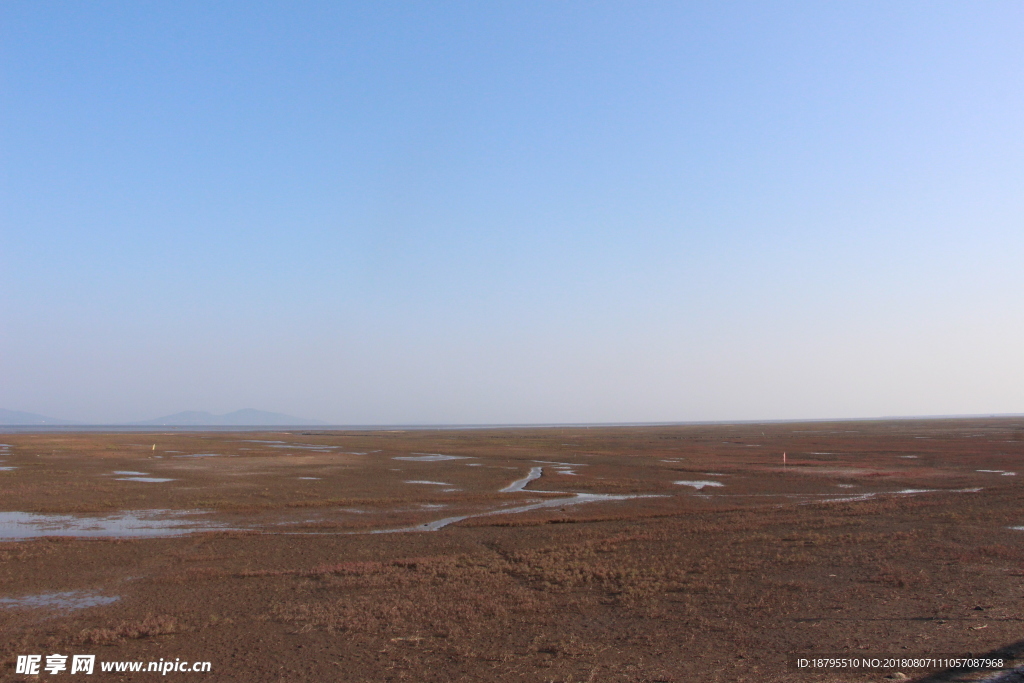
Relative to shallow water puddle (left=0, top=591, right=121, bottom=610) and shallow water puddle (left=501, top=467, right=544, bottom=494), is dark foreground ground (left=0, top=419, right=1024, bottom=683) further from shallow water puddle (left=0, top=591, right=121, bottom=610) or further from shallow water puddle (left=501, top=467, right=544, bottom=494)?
shallow water puddle (left=501, top=467, right=544, bottom=494)

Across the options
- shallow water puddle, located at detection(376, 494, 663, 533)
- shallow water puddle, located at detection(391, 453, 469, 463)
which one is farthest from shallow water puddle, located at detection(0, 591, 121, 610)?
shallow water puddle, located at detection(391, 453, 469, 463)

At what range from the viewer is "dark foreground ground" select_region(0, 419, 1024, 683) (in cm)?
1078

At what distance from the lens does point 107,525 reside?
25.4m

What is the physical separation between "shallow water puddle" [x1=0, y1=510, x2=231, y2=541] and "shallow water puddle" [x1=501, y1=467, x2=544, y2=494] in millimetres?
17481

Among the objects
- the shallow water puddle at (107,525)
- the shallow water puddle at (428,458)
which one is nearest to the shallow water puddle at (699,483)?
the shallow water puddle at (428,458)

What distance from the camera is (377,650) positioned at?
11172mm

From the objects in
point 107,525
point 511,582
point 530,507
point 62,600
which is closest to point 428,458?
point 530,507

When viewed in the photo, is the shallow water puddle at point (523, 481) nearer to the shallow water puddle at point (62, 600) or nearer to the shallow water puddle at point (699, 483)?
the shallow water puddle at point (699, 483)

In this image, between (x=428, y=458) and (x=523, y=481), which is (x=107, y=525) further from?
(x=428, y=458)

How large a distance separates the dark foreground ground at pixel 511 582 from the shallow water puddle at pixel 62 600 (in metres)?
0.10

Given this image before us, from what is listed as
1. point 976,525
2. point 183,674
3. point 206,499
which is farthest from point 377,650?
point 206,499

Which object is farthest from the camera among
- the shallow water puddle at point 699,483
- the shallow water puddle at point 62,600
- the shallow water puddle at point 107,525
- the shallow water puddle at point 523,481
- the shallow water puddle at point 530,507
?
the shallow water puddle at point 699,483

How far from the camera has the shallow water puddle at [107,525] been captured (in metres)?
23.3

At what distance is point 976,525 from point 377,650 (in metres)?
23.1
